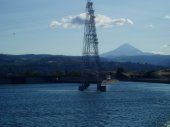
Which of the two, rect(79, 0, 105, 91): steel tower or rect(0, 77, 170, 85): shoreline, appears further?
rect(0, 77, 170, 85): shoreline

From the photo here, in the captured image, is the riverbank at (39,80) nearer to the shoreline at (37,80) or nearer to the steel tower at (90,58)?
the shoreline at (37,80)

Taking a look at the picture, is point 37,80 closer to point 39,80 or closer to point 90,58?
point 39,80

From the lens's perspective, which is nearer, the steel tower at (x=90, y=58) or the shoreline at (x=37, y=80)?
the steel tower at (x=90, y=58)

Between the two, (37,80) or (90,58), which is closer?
(90,58)

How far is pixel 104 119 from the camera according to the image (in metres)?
46.2

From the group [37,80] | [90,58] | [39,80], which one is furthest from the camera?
[37,80]

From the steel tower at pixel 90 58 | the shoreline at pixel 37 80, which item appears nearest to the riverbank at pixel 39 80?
the shoreline at pixel 37 80

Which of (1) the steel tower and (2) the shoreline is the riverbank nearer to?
(2) the shoreline

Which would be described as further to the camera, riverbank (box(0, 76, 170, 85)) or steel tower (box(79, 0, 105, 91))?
riverbank (box(0, 76, 170, 85))

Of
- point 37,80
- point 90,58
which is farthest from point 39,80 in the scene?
point 90,58

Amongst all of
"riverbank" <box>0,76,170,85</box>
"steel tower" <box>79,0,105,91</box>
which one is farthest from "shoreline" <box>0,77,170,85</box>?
"steel tower" <box>79,0,105,91</box>

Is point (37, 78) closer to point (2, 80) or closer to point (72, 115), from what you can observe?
point (2, 80)

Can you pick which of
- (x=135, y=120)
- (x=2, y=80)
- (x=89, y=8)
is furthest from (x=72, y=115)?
(x=2, y=80)

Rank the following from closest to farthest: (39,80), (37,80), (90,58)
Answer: (90,58), (39,80), (37,80)
